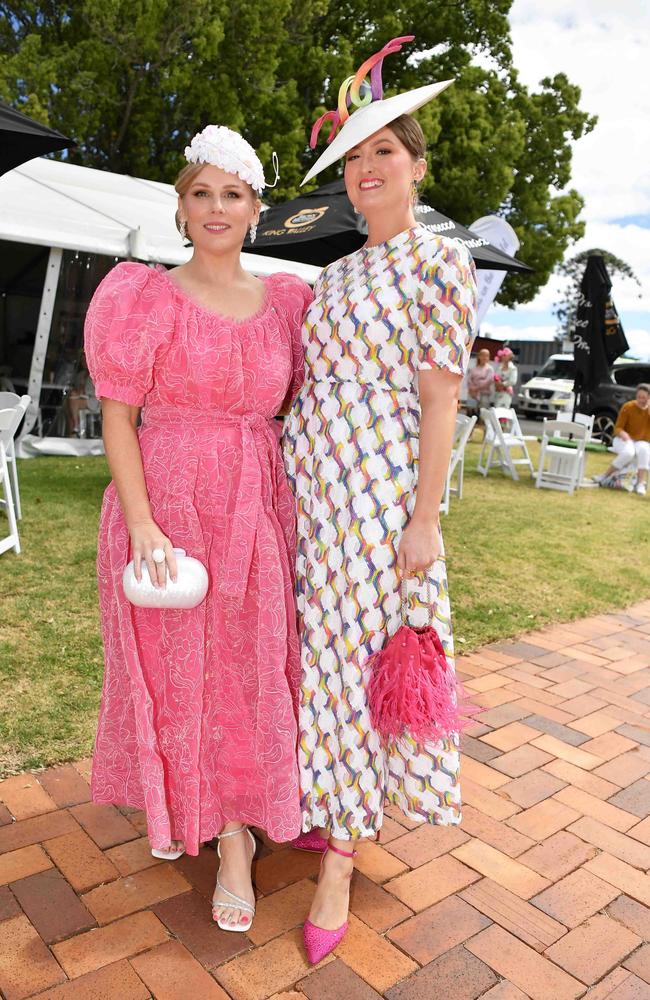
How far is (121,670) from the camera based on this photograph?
6.32ft

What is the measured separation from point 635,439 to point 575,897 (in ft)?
28.1

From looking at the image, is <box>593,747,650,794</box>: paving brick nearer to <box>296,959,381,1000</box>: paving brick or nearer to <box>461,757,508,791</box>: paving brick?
<box>461,757,508,791</box>: paving brick

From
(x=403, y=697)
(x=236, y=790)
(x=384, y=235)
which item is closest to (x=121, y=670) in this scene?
(x=236, y=790)

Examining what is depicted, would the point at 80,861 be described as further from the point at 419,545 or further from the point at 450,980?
the point at 419,545

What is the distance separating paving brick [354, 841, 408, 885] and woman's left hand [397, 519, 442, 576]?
918 millimetres

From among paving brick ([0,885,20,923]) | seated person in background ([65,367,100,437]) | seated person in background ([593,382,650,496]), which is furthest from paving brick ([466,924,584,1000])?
seated person in background ([593,382,650,496])

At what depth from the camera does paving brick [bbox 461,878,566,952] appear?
6.37ft

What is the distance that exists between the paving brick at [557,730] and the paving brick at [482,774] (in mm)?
409

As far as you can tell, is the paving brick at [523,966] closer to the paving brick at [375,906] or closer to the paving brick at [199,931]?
the paving brick at [375,906]

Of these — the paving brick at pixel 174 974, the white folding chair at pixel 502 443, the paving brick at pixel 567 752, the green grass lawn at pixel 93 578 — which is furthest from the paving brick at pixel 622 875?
the white folding chair at pixel 502 443

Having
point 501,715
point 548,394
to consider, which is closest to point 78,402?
point 501,715

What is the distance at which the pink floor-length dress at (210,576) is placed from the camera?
179 cm

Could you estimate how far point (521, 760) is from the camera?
280cm

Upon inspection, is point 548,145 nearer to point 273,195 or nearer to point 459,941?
point 273,195
